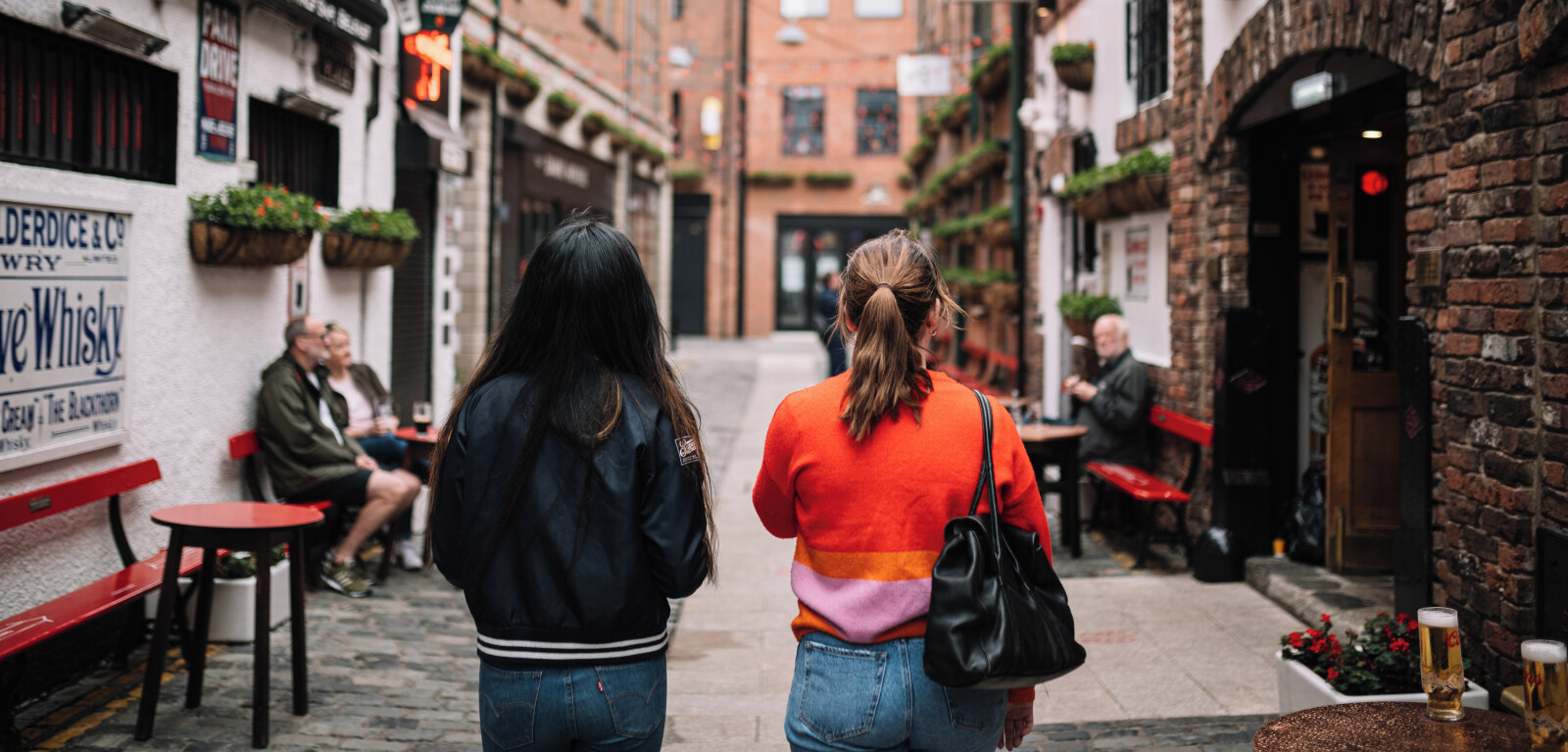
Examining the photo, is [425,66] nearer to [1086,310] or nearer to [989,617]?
[1086,310]

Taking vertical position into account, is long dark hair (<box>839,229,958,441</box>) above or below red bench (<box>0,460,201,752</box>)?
above

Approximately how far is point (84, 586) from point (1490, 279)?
580 cm

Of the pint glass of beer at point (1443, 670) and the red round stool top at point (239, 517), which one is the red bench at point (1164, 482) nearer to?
the pint glass of beer at point (1443, 670)

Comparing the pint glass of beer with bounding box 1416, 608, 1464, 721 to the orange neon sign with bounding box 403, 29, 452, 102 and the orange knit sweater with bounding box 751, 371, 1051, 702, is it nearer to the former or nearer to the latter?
the orange knit sweater with bounding box 751, 371, 1051, 702

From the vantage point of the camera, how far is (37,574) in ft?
17.2

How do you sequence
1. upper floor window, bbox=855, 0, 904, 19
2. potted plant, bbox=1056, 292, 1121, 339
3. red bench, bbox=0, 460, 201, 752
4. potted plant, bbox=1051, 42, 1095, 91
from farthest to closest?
upper floor window, bbox=855, 0, 904, 19 < potted plant, bbox=1051, 42, 1095, 91 < potted plant, bbox=1056, 292, 1121, 339 < red bench, bbox=0, 460, 201, 752

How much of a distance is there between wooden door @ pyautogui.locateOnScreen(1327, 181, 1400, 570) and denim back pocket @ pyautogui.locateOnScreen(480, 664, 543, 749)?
5.77 metres

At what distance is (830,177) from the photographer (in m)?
31.1

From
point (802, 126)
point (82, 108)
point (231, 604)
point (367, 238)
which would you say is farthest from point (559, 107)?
point (802, 126)

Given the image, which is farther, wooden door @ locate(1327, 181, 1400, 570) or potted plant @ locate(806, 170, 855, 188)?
potted plant @ locate(806, 170, 855, 188)

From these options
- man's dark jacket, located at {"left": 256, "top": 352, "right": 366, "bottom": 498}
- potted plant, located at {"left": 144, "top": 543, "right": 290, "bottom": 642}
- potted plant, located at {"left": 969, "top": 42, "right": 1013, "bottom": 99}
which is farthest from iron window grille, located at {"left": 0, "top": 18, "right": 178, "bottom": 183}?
potted plant, located at {"left": 969, "top": 42, "right": 1013, "bottom": 99}

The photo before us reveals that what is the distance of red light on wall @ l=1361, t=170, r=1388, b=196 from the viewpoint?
7.24 metres

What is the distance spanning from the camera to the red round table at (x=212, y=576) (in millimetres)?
4656

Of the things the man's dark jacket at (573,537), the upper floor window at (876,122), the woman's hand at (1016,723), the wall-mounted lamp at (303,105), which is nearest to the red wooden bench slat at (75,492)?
the wall-mounted lamp at (303,105)
